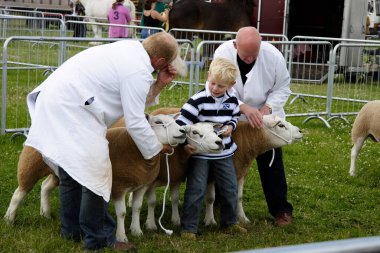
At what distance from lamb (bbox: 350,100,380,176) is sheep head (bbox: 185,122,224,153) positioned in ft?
10.7

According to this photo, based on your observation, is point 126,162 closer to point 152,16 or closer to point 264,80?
point 264,80

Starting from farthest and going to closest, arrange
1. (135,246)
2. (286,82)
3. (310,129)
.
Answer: (310,129)
(286,82)
(135,246)

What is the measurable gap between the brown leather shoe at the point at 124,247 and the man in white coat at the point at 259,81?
1429mm

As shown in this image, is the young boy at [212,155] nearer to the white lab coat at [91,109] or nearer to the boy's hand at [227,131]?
the boy's hand at [227,131]

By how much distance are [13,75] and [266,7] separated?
26.2 feet

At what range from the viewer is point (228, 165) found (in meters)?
5.53

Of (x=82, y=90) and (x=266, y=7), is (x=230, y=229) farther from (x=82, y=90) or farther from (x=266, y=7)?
(x=266, y=7)

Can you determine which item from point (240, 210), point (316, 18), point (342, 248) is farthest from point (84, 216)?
point (316, 18)

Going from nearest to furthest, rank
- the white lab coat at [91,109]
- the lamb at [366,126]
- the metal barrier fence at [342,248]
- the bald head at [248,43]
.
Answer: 1. the metal barrier fence at [342,248]
2. the white lab coat at [91,109]
3. the bald head at [248,43]
4. the lamb at [366,126]

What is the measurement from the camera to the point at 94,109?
4.47 meters

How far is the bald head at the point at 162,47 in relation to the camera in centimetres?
455

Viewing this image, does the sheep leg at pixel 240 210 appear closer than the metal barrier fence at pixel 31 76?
Yes

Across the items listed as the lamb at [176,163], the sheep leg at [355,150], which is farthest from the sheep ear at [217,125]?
the sheep leg at [355,150]

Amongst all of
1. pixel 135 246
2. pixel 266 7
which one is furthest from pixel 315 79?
pixel 135 246
